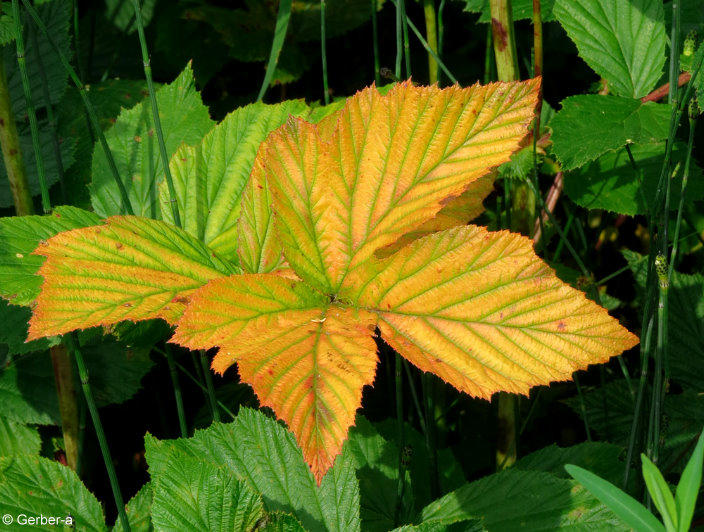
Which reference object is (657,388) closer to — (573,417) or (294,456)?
(294,456)

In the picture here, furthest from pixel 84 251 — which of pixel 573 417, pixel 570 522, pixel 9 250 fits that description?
pixel 573 417

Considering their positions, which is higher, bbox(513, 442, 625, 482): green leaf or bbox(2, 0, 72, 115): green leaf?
bbox(2, 0, 72, 115): green leaf

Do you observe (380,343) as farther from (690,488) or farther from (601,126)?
(690,488)

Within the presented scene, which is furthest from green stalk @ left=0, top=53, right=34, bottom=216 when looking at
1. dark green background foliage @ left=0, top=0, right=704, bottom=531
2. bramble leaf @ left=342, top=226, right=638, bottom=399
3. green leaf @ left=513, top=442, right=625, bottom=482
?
green leaf @ left=513, top=442, right=625, bottom=482

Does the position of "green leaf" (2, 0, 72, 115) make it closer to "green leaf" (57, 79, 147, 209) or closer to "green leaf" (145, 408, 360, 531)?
"green leaf" (57, 79, 147, 209)

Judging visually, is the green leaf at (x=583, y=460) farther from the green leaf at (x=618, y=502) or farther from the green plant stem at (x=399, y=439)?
the green leaf at (x=618, y=502)

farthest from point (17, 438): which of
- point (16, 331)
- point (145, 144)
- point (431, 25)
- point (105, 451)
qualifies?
point (431, 25)
